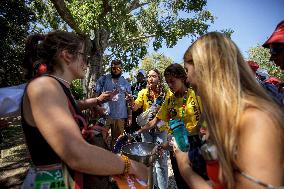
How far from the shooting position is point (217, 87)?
4.69 ft

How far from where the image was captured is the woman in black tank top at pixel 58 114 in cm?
144

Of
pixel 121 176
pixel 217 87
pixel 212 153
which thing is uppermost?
pixel 217 87

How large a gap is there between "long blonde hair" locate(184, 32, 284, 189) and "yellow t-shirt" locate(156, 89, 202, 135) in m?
2.33

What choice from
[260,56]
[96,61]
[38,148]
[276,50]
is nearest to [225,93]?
[38,148]

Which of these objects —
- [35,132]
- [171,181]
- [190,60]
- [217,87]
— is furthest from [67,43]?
[171,181]

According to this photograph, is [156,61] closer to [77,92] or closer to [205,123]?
[77,92]

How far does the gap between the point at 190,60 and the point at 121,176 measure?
811mm

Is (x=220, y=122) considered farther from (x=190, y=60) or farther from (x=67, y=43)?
(x=67, y=43)

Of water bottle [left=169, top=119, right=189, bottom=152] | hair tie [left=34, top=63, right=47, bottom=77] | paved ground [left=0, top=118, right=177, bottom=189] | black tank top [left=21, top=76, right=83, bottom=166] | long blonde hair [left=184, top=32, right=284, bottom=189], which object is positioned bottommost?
paved ground [left=0, top=118, right=177, bottom=189]

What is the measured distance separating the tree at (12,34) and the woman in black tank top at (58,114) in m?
12.6

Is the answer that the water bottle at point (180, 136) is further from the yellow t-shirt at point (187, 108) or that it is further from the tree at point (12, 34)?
the tree at point (12, 34)

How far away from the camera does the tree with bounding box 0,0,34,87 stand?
13631mm

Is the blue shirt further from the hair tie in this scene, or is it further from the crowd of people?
the hair tie

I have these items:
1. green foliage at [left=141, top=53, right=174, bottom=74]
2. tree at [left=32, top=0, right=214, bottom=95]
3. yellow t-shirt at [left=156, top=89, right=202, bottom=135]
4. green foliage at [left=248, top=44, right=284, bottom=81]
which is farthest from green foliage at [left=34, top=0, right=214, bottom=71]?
green foliage at [left=141, top=53, right=174, bottom=74]
